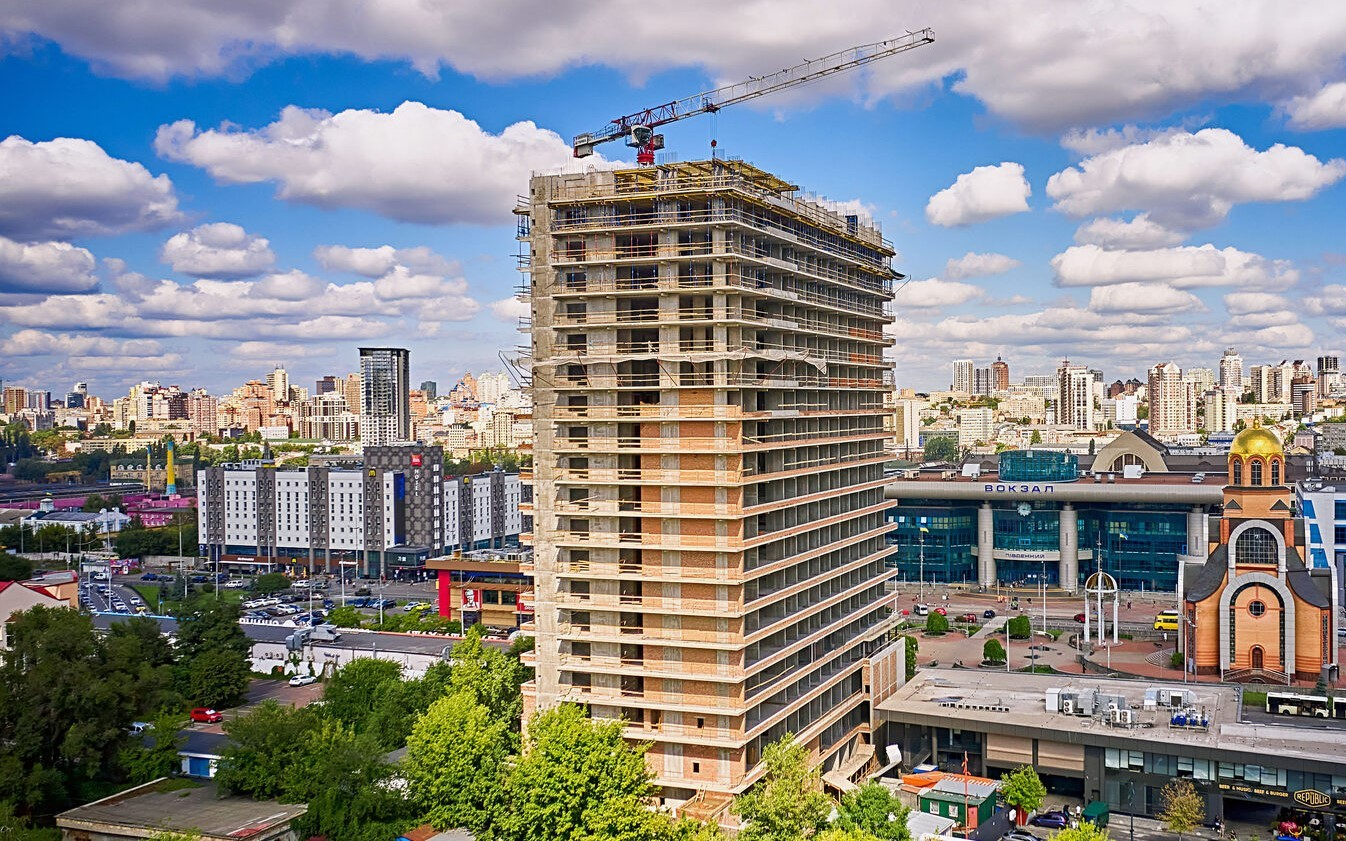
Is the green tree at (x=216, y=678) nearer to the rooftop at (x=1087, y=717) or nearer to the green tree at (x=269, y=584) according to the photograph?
the rooftop at (x=1087, y=717)

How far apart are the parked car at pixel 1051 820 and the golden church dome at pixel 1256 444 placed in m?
35.0

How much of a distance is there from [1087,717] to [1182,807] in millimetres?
10377

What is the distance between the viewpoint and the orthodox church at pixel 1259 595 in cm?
7750

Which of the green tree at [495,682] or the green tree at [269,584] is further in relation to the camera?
the green tree at [269,584]

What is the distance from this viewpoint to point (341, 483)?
502 feet

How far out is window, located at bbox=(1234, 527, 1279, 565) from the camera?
254 feet

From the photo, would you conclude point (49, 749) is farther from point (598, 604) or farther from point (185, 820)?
point (598, 604)

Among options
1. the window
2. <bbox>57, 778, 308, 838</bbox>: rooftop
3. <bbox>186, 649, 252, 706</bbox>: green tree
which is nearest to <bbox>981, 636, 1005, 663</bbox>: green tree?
the window

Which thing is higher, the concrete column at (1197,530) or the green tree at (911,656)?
the concrete column at (1197,530)

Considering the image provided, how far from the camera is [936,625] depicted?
340 ft

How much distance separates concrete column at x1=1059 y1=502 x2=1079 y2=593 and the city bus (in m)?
58.2

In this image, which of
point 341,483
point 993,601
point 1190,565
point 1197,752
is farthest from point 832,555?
point 341,483

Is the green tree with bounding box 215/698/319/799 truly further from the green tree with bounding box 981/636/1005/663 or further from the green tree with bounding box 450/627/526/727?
the green tree with bounding box 981/636/1005/663

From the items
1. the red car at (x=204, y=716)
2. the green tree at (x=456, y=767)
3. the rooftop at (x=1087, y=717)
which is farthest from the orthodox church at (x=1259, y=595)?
the red car at (x=204, y=716)
